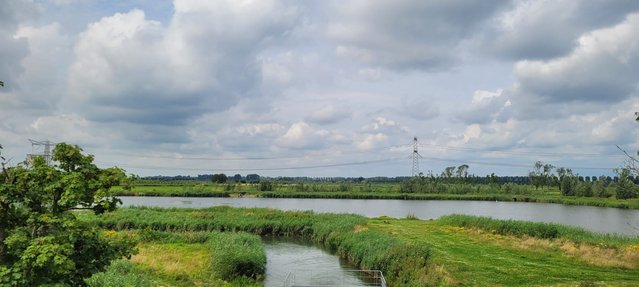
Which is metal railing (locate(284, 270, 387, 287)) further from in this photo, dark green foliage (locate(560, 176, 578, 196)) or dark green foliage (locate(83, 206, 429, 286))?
dark green foliage (locate(560, 176, 578, 196))

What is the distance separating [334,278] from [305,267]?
4.95 m

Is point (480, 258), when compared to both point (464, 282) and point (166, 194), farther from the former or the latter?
point (166, 194)

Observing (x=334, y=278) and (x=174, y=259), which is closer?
(x=334, y=278)

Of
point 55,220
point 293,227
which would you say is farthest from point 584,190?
point 55,220

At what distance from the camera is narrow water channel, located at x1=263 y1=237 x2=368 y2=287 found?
3209 centimetres

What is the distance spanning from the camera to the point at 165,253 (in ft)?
121

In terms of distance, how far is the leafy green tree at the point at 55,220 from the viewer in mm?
10883

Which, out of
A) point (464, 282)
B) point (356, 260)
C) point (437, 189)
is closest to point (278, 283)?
point (356, 260)

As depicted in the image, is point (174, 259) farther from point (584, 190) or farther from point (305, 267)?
point (584, 190)

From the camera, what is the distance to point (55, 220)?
1114 cm

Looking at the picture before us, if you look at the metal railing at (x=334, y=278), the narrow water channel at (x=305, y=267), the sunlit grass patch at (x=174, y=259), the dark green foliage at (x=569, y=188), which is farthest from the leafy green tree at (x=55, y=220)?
the dark green foliage at (x=569, y=188)

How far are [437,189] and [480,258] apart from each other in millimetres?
151012

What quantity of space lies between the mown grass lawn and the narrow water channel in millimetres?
6649

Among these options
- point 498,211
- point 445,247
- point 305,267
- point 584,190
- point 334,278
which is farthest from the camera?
point 584,190
